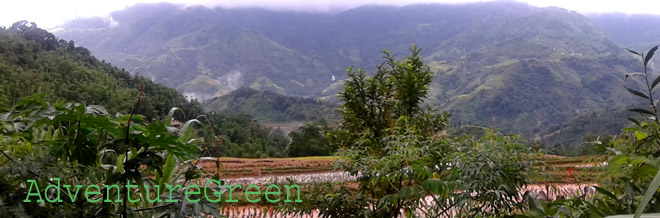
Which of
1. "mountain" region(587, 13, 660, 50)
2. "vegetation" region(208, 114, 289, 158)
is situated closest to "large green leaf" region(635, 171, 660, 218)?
"vegetation" region(208, 114, 289, 158)

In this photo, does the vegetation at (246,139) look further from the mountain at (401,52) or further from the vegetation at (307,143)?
the mountain at (401,52)

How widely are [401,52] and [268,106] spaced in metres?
73.6

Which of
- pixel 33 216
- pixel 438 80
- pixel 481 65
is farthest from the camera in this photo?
pixel 481 65

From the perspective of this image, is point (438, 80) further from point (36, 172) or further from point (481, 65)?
point (36, 172)

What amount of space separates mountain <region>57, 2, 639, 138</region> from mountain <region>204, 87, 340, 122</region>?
16.2 metres

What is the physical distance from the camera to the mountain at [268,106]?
184ft

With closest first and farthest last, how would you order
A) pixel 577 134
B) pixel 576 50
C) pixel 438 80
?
pixel 577 134, pixel 438 80, pixel 576 50

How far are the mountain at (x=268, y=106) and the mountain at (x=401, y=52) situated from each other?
16.2 metres

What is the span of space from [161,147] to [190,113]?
3331cm

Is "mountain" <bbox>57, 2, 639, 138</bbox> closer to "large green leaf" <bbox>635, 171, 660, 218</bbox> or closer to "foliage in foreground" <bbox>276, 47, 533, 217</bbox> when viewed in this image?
"foliage in foreground" <bbox>276, 47, 533, 217</bbox>

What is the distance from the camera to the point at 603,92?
69875 millimetres

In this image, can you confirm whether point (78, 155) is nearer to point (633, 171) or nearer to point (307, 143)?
point (633, 171)

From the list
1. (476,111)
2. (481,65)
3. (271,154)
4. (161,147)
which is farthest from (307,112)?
(161,147)

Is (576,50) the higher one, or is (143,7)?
(143,7)
